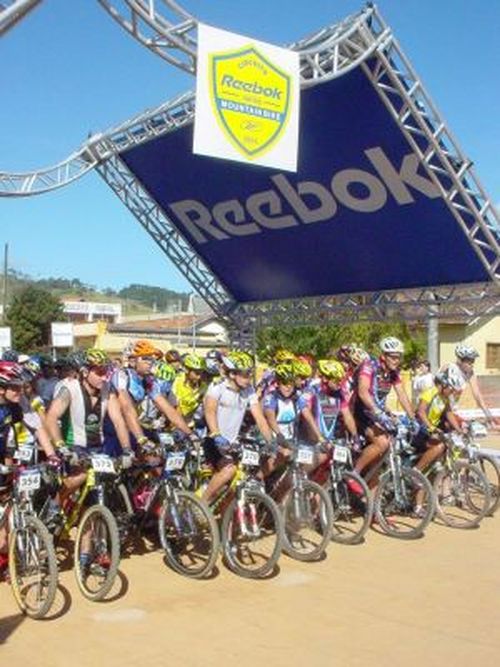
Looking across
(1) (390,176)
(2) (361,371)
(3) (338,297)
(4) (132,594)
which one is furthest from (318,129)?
(4) (132,594)

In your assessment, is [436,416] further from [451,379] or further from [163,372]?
A: [163,372]

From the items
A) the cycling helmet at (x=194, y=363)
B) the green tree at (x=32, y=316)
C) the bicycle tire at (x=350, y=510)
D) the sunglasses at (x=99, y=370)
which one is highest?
the green tree at (x=32, y=316)

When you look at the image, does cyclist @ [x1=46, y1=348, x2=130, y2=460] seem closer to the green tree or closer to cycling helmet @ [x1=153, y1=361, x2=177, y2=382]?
cycling helmet @ [x1=153, y1=361, x2=177, y2=382]

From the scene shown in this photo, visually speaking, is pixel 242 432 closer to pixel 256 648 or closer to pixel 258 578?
pixel 258 578

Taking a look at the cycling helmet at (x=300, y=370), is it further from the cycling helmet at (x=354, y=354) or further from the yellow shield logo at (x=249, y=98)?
the yellow shield logo at (x=249, y=98)

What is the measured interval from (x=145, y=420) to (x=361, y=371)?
2.30 m

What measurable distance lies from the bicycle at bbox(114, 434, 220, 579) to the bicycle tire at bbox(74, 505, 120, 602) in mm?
691

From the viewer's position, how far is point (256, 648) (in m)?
5.11

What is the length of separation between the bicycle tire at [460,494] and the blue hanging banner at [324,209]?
5475mm

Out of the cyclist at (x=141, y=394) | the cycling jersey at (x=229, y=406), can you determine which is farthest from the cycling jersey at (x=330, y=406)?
the cyclist at (x=141, y=394)

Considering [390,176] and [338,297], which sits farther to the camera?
[338,297]

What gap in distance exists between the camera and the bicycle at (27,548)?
554 cm

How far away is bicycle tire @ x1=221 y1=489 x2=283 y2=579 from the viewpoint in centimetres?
652

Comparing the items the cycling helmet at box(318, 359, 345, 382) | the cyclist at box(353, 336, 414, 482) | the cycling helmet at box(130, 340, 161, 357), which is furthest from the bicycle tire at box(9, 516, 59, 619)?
the cycling helmet at box(318, 359, 345, 382)
